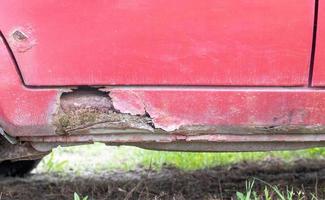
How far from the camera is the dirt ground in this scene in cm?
325

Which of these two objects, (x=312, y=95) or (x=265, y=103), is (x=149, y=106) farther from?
(x=312, y=95)

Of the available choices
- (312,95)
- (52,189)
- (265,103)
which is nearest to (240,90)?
(265,103)

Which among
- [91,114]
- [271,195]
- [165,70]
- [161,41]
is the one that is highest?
[161,41]

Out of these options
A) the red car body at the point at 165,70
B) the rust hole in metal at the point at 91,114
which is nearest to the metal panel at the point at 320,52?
the red car body at the point at 165,70

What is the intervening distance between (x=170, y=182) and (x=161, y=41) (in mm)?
1363

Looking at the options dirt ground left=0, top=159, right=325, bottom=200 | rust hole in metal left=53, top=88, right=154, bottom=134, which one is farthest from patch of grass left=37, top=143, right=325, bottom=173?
rust hole in metal left=53, top=88, right=154, bottom=134

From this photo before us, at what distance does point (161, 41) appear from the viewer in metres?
2.42

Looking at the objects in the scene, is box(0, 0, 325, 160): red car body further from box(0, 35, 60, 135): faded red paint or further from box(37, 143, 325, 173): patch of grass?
box(37, 143, 325, 173): patch of grass

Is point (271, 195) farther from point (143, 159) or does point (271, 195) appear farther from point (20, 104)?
point (143, 159)

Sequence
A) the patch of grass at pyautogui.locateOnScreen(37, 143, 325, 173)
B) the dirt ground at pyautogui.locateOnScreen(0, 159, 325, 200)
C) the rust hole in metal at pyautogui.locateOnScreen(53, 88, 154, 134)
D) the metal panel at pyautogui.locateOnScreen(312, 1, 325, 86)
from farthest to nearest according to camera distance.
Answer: the patch of grass at pyautogui.locateOnScreen(37, 143, 325, 173) → the dirt ground at pyautogui.locateOnScreen(0, 159, 325, 200) → the rust hole in metal at pyautogui.locateOnScreen(53, 88, 154, 134) → the metal panel at pyautogui.locateOnScreen(312, 1, 325, 86)

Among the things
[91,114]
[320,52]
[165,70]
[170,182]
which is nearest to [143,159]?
[170,182]

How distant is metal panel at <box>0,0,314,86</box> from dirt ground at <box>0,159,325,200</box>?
31.2 inches

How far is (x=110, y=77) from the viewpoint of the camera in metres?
2.46

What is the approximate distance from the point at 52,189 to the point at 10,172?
0.40 m
